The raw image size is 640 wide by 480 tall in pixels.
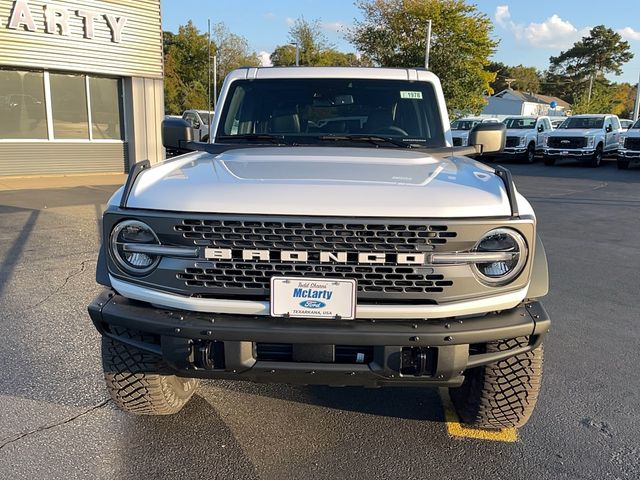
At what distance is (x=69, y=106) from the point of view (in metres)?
13.9

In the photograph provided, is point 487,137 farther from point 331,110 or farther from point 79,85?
point 79,85

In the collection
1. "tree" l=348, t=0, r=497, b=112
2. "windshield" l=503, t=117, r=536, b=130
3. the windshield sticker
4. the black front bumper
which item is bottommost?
the black front bumper

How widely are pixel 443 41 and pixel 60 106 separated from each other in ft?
73.9

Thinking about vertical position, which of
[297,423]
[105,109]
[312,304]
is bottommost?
[297,423]

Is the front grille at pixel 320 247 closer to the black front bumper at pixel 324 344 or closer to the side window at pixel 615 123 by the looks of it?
the black front bumper at pixel 324 344

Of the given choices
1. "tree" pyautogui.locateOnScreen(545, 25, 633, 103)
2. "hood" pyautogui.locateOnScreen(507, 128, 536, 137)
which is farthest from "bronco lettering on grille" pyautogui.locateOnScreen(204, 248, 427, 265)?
"tree" pyautogui.locateOnScreen(545, 25, 633, 103)

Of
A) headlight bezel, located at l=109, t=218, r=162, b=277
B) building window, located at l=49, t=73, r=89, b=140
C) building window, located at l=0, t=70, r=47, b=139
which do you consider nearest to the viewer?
headlight bezel, located at l=109, t=218, r=162, b=277

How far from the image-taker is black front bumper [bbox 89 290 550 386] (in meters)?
2.25

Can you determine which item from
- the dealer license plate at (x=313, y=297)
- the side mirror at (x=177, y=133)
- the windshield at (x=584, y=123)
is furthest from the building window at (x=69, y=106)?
the windshield at (x=584, y=123)

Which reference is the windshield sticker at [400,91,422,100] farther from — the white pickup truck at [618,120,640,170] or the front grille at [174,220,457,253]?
the white pickup truck at [618,120,640,170]

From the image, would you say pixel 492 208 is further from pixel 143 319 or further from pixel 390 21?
pixel 390 21

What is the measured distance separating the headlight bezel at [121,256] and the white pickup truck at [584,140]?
21049mm

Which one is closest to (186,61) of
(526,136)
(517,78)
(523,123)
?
(523,123)

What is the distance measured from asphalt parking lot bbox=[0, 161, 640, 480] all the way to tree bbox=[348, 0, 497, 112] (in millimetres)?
27544
